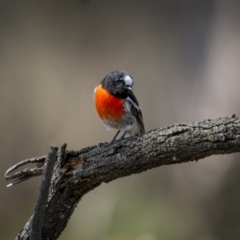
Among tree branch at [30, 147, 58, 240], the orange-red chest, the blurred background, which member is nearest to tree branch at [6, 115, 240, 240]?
tree branch at [30, 147, 58, 240]

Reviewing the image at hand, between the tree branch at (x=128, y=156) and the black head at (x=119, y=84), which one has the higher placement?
the black head at (x=119, y=84)

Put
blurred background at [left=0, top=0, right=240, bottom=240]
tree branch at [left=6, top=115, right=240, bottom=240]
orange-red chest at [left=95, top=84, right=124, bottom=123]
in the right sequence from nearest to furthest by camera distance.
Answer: tree branch at [left=6, top=115, right=240, bottom=240] → orange-red chest at [left=95, top=84, right=124, bottom=123] → blurred background at [left=0, top=0, right=240, bottom=240]

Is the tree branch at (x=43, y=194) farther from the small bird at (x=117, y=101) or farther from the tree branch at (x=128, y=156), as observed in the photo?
the small bird at (x=117, y=101)

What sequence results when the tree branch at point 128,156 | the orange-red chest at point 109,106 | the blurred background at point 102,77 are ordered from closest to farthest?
the tree branch at point 128,156, the orange-red chest at point 109,106, the blurred background at point 102,77

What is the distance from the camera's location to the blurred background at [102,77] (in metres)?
3.01

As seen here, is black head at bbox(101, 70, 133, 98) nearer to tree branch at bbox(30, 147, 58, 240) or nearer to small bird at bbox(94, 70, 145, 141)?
small bird at bbox(94, 70, 145, 141)

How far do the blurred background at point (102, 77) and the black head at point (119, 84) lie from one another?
42.7 inches

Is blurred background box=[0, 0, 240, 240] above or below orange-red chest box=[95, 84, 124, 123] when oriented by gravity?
above

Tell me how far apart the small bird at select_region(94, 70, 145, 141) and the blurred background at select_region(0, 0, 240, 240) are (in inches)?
40.9

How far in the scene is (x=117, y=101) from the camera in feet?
6.82

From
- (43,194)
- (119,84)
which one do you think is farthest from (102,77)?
(43,194)

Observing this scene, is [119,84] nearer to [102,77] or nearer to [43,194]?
Result: [43,194]

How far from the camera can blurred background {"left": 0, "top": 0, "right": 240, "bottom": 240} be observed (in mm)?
3012

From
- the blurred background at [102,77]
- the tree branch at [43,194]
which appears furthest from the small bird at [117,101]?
the blurred background at [102,77]
